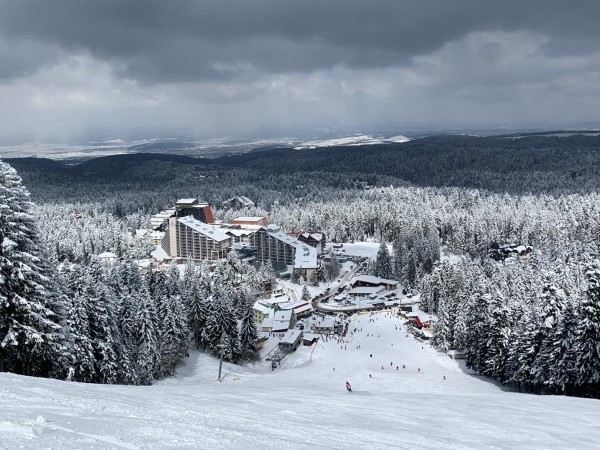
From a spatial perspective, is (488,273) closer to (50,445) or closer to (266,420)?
(266,420)

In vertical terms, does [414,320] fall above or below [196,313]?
below

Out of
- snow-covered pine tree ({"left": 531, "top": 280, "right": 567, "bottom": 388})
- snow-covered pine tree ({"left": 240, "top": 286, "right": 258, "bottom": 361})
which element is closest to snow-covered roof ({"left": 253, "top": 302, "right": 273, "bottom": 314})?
snow-covered pine tree ({"left": 240, "top": 286, "right": 258, "bottom": 361})

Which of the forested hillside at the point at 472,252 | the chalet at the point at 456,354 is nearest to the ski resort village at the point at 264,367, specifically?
the chalet at the point at 456,354

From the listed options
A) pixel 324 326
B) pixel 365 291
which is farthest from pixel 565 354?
pixel 365 291

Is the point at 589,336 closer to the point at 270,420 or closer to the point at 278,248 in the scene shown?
the point at 270,420

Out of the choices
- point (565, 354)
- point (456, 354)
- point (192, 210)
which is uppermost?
point (192, 210)

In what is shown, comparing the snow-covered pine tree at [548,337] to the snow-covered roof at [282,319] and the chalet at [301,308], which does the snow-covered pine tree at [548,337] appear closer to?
the snow-covered roof at [282,319]
